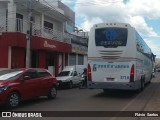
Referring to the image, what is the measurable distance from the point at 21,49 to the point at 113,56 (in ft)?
37.9

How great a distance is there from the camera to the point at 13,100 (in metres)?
12.4

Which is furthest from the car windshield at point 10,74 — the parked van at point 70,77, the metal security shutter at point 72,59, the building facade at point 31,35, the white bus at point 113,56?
the metal security shutter at point 72,59

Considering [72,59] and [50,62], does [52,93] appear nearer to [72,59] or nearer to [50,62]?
[50,62]

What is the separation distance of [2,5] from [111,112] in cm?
1749

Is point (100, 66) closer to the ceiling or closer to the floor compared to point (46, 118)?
closer to the ceiling

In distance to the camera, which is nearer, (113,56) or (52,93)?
(52,93)

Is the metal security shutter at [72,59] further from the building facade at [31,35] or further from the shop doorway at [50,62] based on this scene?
the shop doorway at [50,62]

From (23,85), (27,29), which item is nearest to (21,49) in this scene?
(27,29)

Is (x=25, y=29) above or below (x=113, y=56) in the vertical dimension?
above

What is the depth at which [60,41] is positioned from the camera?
31672 mm

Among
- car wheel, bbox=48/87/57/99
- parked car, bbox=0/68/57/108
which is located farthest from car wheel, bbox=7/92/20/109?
car wheel, bbox=48/87/57/99

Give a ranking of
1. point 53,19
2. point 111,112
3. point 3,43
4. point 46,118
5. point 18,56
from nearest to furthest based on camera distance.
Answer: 1. point 46,118
2. point 111,112
3. point 3,43
4. point 18,56
5. point 53,19

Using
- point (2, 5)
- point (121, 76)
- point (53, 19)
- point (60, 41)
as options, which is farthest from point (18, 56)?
point (121, 76)

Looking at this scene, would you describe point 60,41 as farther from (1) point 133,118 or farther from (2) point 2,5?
(1) point 133,118
